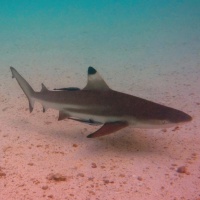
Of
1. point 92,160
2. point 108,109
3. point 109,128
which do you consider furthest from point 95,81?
point 92,160

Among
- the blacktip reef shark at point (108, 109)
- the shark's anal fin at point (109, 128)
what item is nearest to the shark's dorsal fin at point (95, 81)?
the blacktip reef shark at point (108, 109)

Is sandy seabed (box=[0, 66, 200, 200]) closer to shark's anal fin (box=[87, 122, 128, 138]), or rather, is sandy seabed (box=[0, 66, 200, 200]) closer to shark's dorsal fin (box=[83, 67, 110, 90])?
shark's anal fin (box=[87, 122, 128, 138])

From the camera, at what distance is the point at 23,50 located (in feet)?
50.5

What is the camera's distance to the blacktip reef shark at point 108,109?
3846mm

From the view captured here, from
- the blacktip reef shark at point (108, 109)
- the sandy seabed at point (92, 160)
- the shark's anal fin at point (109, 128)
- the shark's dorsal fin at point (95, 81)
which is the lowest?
the sandy seabed at point (92, 160)

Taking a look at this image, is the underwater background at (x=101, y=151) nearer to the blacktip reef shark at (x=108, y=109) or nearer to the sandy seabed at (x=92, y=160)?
the sandy seabed at (x=92, y=160)

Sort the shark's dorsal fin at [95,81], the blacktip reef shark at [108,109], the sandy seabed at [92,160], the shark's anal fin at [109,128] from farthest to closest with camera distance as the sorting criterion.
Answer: the shark's dorsal fin at [95,81]
the blacktip reef shark at [108,109]
the shark's anal fin at [109,128]
the sandy seabed at [92,160]

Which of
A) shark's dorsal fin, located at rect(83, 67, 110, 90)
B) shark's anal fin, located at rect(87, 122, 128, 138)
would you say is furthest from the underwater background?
shark's dorsal fin, located at rect(83, 67, 110, 90)

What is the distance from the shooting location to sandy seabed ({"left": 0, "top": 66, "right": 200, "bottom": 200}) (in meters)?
3.32

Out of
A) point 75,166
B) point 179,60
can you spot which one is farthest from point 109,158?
point 179,60

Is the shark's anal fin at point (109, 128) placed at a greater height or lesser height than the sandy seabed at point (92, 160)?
greater

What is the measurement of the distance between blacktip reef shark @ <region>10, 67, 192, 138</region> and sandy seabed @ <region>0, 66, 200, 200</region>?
552 millimetres

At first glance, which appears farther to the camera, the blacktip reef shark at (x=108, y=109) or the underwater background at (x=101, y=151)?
the blacktip reef shark at (x=108, y=109)

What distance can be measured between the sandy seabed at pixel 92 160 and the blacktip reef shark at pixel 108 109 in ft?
1.81
